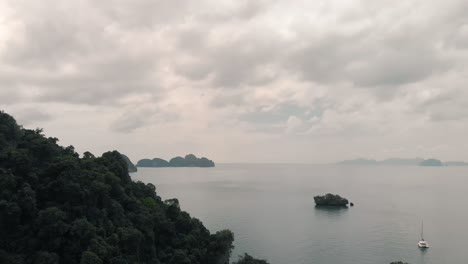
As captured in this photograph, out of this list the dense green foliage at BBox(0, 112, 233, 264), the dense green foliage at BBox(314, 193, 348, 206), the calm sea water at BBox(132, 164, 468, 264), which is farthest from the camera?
the dense green foliage at BBox(314, 193, 348, 206)

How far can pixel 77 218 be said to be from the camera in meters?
46.6

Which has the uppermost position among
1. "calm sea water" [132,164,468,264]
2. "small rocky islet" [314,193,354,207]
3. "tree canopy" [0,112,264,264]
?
"tree canopy" [0,112,264,264]

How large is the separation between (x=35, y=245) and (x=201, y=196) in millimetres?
151858

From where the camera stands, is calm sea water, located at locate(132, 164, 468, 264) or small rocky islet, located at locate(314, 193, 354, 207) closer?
calm sea water, located at locate(132, 164, 468, 264)

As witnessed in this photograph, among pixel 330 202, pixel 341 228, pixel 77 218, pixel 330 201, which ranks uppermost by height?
pixel 77 218

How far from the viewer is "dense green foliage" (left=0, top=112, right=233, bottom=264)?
43312mm

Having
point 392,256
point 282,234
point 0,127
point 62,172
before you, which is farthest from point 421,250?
point 0,127

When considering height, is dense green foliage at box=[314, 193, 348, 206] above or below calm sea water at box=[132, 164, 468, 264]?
above

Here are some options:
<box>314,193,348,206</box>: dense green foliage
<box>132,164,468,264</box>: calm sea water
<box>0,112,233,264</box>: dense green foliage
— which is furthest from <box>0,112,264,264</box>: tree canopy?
<box>314,193,348,206</box>: dense green foliage

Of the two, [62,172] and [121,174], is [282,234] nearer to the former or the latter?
[121,174]

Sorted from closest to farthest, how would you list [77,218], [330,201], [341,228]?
[77,218] < [341,228] < [330,201]

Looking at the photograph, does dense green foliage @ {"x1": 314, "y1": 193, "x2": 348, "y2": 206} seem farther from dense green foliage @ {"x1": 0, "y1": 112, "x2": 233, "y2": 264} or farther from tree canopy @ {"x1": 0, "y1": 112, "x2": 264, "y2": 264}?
dense green foliage @ {"x1": 0, "y1": 112, "x2": 233, "y2": 264}

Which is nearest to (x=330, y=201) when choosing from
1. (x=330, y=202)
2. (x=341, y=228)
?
(x=330, y=202)

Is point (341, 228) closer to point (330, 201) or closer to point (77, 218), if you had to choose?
point (330, 201)
